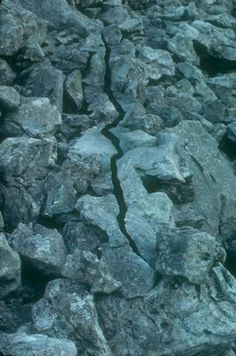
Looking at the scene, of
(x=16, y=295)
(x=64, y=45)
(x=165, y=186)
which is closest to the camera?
(x=16, y=295)

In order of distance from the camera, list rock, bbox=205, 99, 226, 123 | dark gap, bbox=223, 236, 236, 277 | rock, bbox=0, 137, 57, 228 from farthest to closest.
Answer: rock, bbox=205, 99, 226, 123, dark gap, bbox=223, 236, 236, 277, rock, bbox=0, 137, 57, 228

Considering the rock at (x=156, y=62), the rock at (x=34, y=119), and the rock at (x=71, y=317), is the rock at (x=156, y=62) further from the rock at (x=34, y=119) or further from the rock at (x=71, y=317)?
the rock at (x=71, y=317)

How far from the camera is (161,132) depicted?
5.25 metres

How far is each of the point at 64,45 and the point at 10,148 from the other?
6.22 ft

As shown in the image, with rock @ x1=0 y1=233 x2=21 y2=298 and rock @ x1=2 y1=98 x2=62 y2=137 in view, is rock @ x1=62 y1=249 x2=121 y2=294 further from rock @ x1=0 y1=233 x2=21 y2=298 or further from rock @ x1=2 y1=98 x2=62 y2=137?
rock @ x1=2 y1=98 x2=62 y2=137

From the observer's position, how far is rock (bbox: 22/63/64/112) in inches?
206

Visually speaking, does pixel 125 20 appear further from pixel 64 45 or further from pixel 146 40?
pixel 64 45

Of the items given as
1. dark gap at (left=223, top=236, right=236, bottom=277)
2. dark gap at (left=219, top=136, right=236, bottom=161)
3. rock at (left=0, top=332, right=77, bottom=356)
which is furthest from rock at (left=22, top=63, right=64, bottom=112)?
rock at (left=0, top=332, right=77, bottom=356)

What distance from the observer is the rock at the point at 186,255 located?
3879mm

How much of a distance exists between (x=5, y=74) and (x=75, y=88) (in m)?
0.72

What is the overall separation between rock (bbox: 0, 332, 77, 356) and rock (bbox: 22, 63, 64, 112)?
244cm

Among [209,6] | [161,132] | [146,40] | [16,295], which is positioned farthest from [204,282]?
[209,6]

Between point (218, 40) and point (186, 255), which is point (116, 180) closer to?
point (186, 255)

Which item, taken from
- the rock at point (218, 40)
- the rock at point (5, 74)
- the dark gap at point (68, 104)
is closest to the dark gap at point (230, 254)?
Result: the dark gap at point (68, 104)
